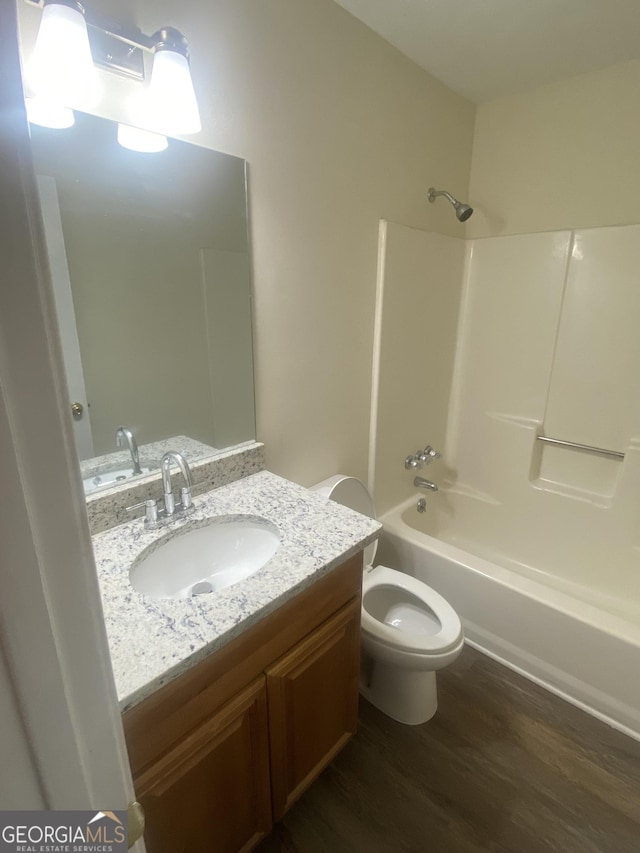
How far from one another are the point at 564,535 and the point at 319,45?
2308 millimetres

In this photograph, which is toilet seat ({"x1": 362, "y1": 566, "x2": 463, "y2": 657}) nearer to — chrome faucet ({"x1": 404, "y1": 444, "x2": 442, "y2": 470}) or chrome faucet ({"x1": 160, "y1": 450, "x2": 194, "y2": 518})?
chrome faucet ({"x1": 404, "y1": 444, "x2": 442, "y2": 470})

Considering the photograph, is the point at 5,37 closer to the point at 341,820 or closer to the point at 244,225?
the point at 244,225

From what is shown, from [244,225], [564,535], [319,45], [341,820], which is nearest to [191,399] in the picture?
[244,225]

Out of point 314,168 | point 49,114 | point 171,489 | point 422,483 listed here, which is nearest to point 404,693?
point 422,483

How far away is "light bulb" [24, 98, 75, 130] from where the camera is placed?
0.92 meters

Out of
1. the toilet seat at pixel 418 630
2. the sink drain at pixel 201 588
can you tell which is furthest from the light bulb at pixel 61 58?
the toilet seat at pixel 418 630

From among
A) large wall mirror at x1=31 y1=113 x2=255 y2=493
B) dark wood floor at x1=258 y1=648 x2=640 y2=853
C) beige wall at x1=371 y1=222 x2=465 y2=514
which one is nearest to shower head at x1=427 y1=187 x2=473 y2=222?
beige wall at x1=371 y1=222 x2=465 y2=514

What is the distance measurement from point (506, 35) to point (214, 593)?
2048mm

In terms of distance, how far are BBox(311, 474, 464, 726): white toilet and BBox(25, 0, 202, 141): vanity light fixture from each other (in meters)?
1.25

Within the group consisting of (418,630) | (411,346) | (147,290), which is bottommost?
(418,630)

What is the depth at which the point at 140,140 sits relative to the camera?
1077mm

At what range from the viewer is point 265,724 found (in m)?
1.01

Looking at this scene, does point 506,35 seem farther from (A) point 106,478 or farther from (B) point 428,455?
(A) point 106,478

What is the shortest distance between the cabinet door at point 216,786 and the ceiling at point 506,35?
2056 millimetres
